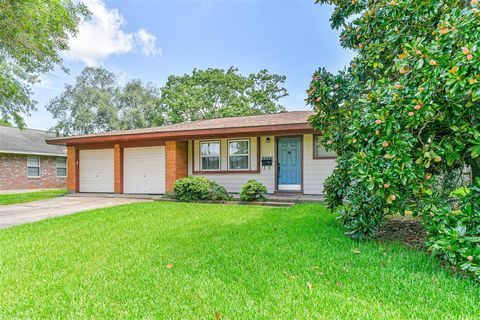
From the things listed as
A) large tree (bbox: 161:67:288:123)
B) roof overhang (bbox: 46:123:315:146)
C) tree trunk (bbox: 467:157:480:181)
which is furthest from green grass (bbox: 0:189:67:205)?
large tree (bbox: 161:67:288:123)

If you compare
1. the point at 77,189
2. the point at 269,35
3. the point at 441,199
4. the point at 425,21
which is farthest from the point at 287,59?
the point at 441,199

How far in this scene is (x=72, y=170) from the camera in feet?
44.1

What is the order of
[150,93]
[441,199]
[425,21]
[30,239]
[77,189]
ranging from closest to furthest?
[441,199]
[425,21]
[30,239]
[77,189]
[150,93]

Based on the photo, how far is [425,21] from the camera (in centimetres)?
409

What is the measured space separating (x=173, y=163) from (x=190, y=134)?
1503 mm

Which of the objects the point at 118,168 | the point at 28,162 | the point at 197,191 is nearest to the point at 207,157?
the point at 197,191

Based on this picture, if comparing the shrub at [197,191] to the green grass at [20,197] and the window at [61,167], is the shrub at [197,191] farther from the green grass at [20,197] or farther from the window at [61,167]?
the window at [61,167]

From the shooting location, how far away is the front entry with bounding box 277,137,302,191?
10.4 meters

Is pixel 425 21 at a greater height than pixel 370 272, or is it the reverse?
pixel 425 21

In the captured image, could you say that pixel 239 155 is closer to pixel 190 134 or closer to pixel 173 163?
pixel 190 134

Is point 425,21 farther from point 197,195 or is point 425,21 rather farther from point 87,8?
point 87,8

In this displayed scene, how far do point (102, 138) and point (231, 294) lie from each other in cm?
1124

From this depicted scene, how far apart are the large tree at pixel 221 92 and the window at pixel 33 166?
1169 cm

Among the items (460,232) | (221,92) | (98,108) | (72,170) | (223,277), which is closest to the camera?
(460,232)
